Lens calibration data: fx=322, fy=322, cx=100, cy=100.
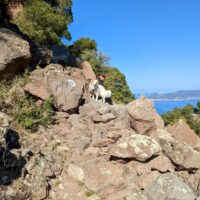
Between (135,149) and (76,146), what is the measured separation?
195 centimetres

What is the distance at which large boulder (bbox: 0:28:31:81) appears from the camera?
38.9 ft

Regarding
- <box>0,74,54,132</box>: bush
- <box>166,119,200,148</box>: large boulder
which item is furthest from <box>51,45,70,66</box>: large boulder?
<box>166,119,200,148</box>: large boulder

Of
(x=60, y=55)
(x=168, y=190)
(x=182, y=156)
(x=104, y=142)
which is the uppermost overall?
(x=60, y=55)

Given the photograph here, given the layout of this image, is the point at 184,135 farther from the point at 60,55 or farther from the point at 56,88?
the point at 60,55

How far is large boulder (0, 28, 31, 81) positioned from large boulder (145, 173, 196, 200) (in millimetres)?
6853

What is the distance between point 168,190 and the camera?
8133mm

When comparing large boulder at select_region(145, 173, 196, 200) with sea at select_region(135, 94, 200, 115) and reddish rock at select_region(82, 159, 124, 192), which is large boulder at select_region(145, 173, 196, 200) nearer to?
reddish rock at select_region(82, 159, 124, 192)

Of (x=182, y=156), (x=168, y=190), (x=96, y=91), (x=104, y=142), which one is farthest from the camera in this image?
(x=96, y=91)

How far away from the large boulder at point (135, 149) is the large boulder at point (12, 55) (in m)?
5.25

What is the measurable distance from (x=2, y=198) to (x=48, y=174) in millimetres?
1617

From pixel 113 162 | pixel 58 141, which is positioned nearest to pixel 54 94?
pixel 58 141

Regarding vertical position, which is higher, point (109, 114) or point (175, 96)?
point (109, 114)

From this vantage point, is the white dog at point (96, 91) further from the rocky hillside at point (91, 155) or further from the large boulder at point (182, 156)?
the large boulder at point (182, 156)

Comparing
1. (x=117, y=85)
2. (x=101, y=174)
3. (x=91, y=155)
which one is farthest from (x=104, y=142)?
(x=117, y=85)
